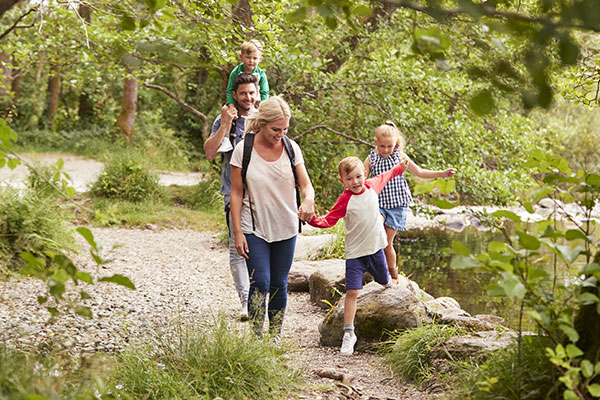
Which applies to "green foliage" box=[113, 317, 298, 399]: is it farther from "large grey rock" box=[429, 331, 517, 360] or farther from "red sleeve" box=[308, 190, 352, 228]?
"red sleeve" box=[308, 190, 352, 228]

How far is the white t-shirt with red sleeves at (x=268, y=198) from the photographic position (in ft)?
13.1

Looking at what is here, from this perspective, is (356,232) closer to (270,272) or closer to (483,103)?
(270,272)

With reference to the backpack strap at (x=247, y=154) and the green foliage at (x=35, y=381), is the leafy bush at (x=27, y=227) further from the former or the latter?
the green foliage at (x=35, y=381)

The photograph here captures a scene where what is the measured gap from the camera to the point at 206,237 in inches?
391

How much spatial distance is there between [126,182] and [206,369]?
9.29 metres

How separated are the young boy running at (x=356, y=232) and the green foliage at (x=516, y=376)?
1.83m

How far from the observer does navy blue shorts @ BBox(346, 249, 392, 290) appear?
15.2 feet

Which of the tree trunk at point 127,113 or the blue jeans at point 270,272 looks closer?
the blue jeans at point 270,272

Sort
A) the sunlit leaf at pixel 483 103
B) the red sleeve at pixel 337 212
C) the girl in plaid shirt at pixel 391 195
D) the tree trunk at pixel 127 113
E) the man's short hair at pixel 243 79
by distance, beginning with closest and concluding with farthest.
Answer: the sunlit leaf at pixel 483 103 < the red sleeve at pixel 337 212 < the man's short hair at pixel 243 79 < the girl in plaid shirt at pixel 391 195 < the tree trunk at pixel 127 113

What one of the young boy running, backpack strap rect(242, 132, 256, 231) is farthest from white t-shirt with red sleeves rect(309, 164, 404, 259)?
backpack strap rect(242, 132, 256, 231)

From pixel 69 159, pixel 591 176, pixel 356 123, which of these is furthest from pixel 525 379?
pixel 69 159

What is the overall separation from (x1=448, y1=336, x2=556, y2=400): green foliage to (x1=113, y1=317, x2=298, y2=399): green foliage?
1057mm

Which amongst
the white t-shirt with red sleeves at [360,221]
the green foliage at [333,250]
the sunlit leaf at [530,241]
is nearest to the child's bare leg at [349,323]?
the white t-shirt with red sleeves at [360,221]

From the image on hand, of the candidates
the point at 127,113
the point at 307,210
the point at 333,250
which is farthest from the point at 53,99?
the point at 307,210
